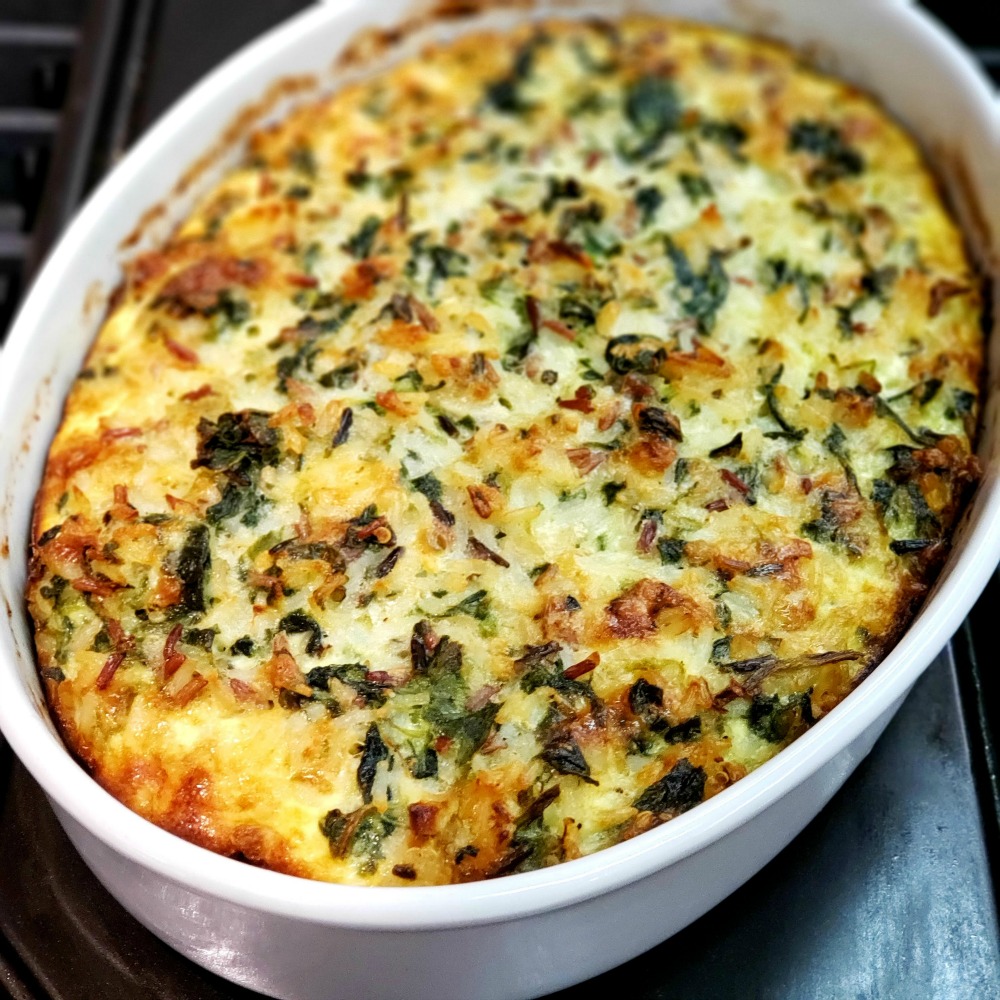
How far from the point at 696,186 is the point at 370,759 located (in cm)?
159

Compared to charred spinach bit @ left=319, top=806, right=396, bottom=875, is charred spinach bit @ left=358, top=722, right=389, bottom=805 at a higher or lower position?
higher

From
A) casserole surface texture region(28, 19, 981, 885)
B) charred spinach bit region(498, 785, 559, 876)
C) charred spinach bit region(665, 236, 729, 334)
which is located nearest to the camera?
charred spinach bit region(498, 785, 559, 876)

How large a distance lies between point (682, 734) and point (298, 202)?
157 centimetres

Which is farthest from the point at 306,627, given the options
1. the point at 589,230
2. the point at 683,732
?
the point at 589,230

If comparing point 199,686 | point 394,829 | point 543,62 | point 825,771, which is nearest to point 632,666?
point 825,771

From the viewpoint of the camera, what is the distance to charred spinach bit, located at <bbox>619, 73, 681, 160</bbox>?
2.90 metres

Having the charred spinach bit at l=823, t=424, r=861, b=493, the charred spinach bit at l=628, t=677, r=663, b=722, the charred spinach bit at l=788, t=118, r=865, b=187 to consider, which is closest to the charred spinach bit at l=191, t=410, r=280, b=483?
the charred spinach bit at l=628, t=677, r=663, b=722

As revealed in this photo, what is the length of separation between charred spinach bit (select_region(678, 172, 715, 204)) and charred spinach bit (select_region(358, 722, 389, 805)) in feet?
4.94

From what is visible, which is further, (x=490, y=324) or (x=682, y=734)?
(x=490, y=324)

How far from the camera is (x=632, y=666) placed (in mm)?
1976

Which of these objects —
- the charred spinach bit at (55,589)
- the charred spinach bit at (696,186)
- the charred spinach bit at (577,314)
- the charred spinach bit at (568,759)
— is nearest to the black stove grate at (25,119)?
the charred spinach bit at (55,589)

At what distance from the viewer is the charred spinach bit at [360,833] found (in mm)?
1814

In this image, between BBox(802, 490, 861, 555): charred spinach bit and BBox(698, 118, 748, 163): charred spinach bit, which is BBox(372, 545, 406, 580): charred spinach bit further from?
BBox(698, 118, 748, 163): charred spinach bit

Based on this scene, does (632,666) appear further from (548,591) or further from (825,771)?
(825,771)
